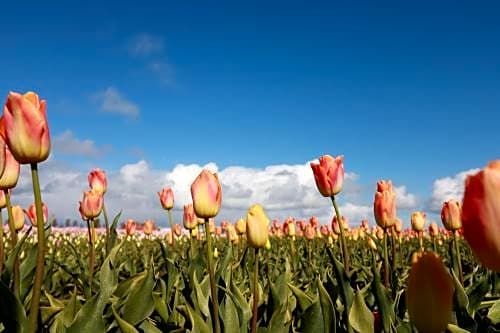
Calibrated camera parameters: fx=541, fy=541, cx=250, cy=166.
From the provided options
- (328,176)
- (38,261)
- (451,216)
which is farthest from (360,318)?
(451,216)

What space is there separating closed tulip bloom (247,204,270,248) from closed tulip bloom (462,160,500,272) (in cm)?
166

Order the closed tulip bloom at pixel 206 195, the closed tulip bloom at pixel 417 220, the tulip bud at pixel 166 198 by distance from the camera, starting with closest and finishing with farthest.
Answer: the closed tulip bloom at pixel 206 195, the closed tulip bloom at pixel 417 220, the tulip bud at pixel 166 198

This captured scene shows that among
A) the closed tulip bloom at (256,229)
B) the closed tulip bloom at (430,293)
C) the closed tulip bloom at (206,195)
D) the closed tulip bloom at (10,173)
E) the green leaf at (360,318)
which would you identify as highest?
the closed tulip bloom at (10,173)

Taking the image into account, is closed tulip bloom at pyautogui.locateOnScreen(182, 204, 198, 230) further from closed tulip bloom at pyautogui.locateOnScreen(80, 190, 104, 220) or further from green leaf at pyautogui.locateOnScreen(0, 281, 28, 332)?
green leaf at pyautogui.locateOnScreen(0, 281, 28, 332)

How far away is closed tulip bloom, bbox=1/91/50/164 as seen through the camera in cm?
176

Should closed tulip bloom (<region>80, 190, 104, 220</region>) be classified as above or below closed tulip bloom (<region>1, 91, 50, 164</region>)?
below

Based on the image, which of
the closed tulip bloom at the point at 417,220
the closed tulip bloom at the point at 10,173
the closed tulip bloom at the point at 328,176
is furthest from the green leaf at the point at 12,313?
the closed tulip bloom at the point at 417,220

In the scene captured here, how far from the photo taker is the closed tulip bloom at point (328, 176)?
130 inches

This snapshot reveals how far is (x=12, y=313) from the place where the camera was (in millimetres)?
1897

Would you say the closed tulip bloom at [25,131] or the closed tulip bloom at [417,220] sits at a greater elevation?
the closed tulip bloom at [25,131]

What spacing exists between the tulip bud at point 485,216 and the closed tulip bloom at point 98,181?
390 centimetres

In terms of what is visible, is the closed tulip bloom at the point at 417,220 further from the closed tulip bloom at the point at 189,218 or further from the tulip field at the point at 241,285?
the closed tulip bloom at the point at 189,218

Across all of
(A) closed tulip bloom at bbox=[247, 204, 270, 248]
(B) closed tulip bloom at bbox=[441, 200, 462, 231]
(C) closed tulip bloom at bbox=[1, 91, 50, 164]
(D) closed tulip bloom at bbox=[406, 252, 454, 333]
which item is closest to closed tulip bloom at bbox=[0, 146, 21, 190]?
(C) closed tulip bloom at bbox=[1, 91, 50, 164]

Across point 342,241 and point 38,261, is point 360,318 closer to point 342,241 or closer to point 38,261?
point 342,241
